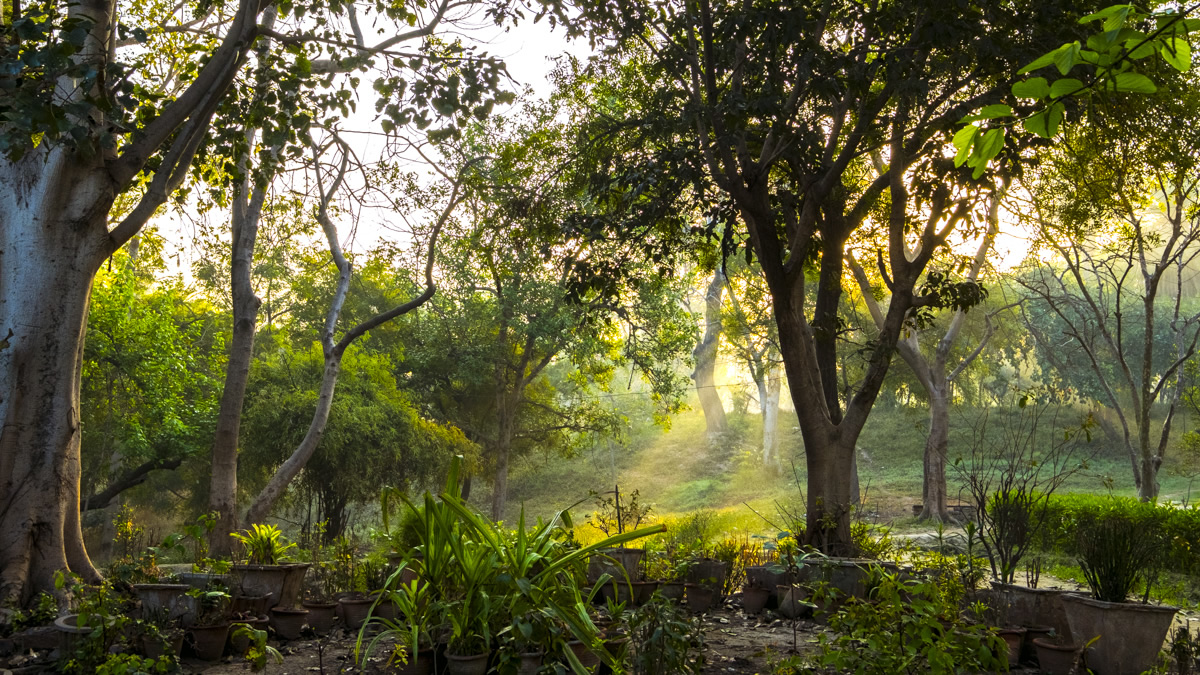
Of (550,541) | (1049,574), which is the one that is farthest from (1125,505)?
(550,541)

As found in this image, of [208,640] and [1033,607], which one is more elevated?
[1033,607]

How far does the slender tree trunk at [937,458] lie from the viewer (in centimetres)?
1576

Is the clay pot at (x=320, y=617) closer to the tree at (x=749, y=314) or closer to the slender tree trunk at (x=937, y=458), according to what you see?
the tree at (x=749, y=314)

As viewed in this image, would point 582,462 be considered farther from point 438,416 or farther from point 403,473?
point 403,473

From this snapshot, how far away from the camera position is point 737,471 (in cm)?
3017

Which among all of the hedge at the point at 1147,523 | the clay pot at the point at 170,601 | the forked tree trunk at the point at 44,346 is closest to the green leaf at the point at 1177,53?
the clay pot at the point at 170,601

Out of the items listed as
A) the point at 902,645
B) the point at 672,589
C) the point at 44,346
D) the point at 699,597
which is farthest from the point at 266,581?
the point at 902,645

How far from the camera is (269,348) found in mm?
21125

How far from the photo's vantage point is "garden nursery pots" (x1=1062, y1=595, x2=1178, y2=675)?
4.16 meters

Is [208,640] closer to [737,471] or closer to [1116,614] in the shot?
[1116,614]

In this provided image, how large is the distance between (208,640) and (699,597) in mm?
3220

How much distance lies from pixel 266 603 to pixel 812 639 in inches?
138

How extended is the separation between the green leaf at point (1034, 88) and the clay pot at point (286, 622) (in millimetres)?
5179

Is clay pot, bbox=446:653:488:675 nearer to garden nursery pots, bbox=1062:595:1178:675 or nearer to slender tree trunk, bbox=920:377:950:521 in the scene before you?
garden nursery pots, bbox=1062:595:1178:675
